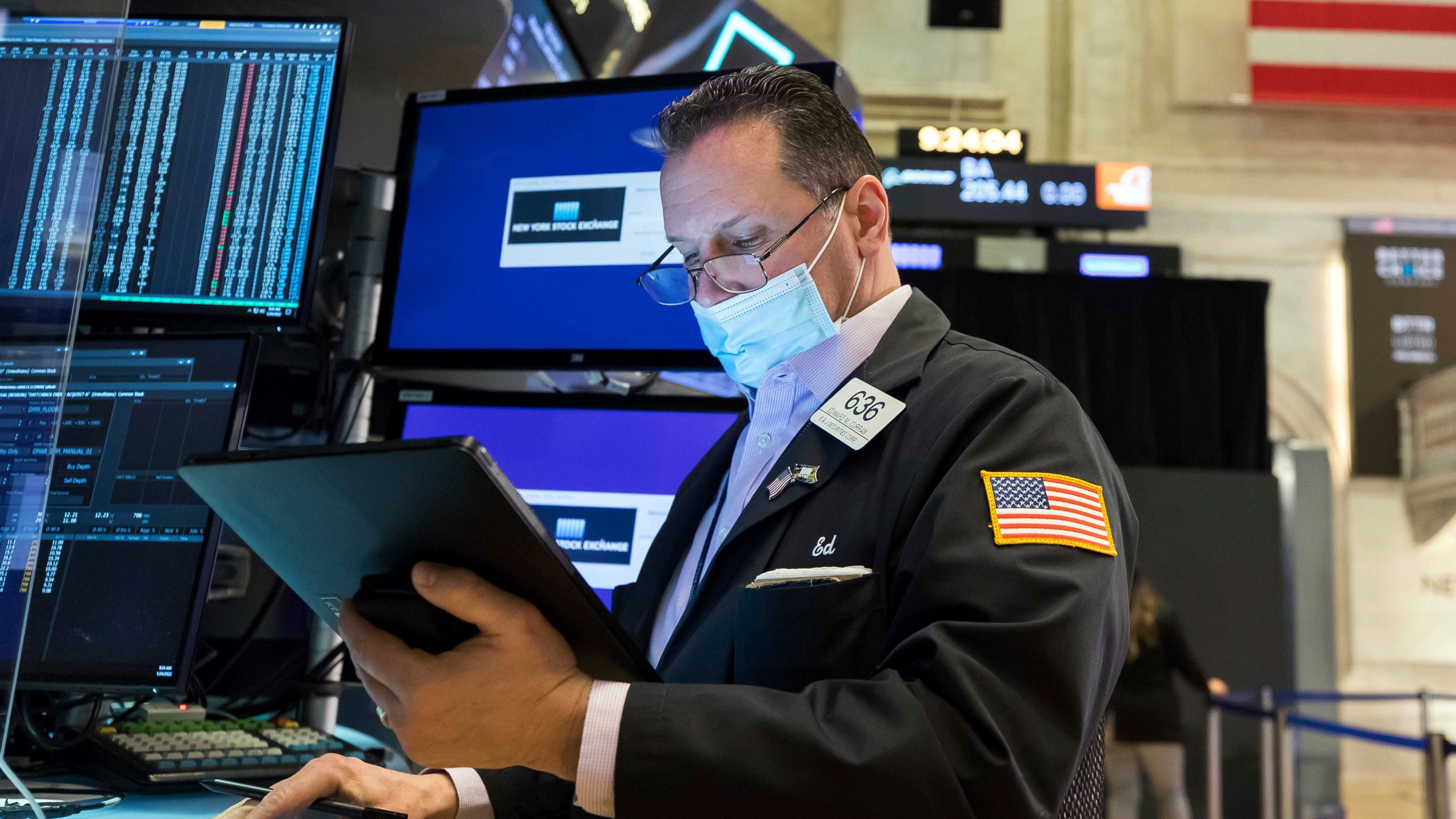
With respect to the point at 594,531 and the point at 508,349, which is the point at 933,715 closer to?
the point at 594,531

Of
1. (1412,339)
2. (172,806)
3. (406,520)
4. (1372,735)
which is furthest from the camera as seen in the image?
(1412,339)

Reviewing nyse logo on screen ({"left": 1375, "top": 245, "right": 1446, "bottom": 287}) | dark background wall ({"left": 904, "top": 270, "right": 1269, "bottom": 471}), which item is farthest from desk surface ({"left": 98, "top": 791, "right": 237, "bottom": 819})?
nyse logo on screen ({"left": 1375, "top": 245, "right": 1446, "bottom": 287})

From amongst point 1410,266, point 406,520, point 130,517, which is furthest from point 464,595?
point 1410,266

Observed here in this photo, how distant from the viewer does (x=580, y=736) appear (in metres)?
0.89

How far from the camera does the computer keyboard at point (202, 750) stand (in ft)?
4.39

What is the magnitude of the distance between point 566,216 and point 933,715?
113 cm

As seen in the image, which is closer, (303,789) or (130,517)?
(303,789)

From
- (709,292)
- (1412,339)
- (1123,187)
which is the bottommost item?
(709,292)

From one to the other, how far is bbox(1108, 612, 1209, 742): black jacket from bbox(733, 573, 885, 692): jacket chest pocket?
15.9ft

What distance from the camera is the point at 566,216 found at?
176 centimetres

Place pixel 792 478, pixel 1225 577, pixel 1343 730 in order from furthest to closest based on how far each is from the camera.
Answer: pixel 1225 577, pixel 1343 730, pixel 792 478

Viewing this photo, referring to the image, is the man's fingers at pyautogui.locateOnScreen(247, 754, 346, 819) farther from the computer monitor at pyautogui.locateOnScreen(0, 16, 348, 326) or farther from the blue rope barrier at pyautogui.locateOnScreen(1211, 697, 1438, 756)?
the blue rope barrier at pyautogui.locateOnScreen(1211, 697, 1438, 756)

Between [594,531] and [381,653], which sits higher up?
[594,531]

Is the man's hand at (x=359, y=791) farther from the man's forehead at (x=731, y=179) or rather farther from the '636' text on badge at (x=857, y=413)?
the man's forehead at (x=731, y=179)
